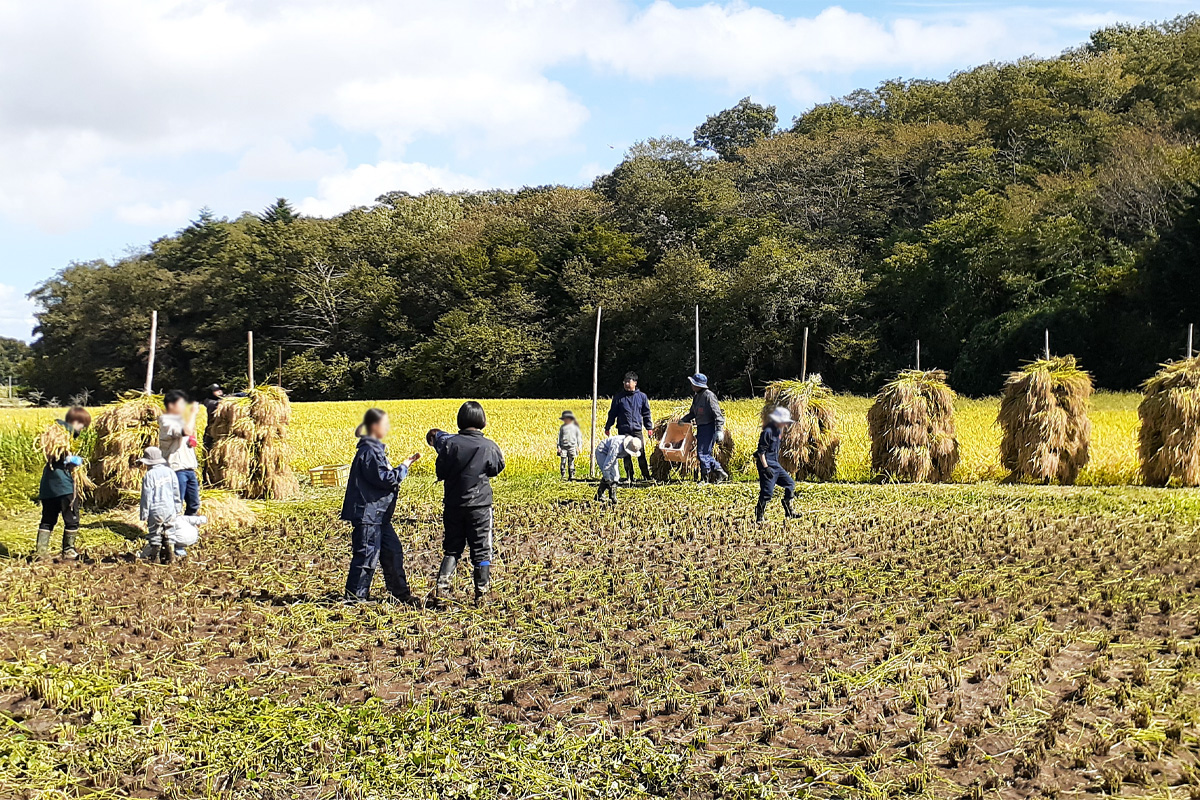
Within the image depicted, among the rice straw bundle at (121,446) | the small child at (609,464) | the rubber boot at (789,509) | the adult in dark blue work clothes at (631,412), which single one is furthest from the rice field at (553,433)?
the rubber boot at (789,509)

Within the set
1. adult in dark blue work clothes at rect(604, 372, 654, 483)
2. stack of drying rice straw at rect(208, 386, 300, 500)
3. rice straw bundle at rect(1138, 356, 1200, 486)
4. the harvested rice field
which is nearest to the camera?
the harvested rice field

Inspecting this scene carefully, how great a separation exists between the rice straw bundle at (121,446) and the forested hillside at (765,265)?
34.6 m

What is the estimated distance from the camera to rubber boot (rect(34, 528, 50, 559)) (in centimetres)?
1043

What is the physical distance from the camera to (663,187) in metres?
60.2

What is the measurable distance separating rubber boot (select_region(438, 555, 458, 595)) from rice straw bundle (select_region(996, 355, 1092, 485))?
34.8 feet

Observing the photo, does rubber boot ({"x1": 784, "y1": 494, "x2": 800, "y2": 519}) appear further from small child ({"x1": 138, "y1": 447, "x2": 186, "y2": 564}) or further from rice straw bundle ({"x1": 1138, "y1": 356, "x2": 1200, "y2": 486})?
small child ({"x1": 138, "y1": 447, "x2": 186, "y2": 564})

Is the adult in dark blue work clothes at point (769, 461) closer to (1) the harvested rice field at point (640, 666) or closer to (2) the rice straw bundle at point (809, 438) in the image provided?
(1) the harvested rice field at point (640, 666)

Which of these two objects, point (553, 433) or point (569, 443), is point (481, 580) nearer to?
point (569, 443)

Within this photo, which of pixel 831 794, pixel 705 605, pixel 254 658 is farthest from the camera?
pixel 705 605

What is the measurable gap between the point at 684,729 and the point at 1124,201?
44280 mm

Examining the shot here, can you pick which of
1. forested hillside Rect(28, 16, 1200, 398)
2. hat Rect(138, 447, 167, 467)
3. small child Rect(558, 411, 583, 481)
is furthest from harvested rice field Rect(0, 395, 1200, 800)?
forested hillside Rect(28, 16, 1200, 398)

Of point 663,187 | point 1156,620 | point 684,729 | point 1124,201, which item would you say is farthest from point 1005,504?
point 663,187

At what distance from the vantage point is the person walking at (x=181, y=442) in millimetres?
10422

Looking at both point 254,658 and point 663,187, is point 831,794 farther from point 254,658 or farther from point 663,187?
point 663,187
